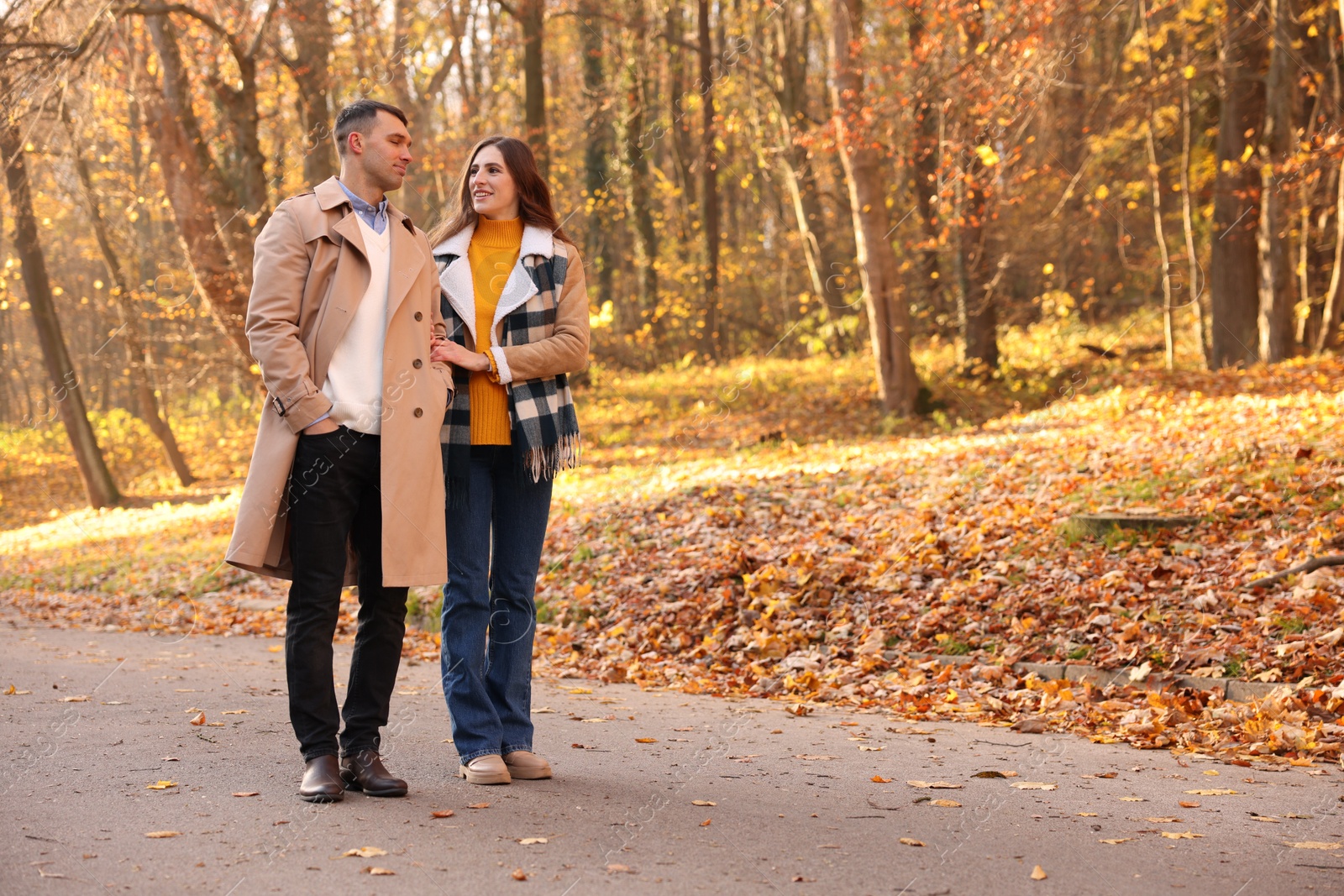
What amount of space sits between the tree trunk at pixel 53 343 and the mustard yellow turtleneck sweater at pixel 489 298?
17.4m

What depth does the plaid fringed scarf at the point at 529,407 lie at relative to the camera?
178 inches

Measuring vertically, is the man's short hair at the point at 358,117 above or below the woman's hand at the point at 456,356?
above

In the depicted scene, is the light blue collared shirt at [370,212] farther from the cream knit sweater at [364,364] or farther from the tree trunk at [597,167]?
the tree trunk at [597,167]

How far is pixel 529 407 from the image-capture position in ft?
15.0

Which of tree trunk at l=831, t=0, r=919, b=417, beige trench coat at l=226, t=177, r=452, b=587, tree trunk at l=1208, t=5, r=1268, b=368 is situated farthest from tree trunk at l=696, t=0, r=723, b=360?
beige trench coat at l=226, t=177, r=452, b=587

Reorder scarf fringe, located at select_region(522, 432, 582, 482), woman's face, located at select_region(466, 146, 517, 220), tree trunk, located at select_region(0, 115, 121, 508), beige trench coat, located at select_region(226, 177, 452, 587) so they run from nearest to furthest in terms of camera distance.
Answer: beige trench coat, located at select_region(226, 177, 452, 587), scarf fringe, located at select_region(522, 432, 582, 482), woman's face, located at select_region(466, 146, 517, 220), tree trunk, located at select_region(0, 115, 121, 508)

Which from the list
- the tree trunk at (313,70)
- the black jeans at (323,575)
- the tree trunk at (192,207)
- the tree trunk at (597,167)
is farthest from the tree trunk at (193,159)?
the black jeans at (323,575)

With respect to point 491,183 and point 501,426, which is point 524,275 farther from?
point 501,426

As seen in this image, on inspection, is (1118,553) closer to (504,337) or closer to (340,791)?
(504,337)

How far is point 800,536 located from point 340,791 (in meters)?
6.31

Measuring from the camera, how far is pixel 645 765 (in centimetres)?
504

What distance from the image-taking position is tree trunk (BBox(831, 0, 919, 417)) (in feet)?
51.6

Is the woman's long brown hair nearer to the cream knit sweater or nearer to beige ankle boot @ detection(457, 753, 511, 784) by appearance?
the cream knit sweater

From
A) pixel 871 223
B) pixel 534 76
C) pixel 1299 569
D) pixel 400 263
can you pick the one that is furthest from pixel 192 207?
pixel 1299 569
